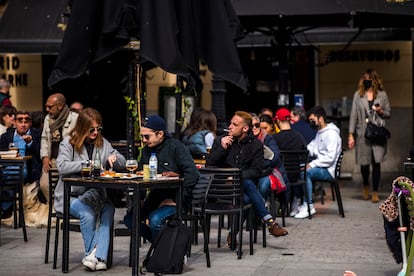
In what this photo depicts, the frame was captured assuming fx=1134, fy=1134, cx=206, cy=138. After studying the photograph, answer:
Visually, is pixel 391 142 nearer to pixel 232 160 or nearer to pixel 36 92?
pixel 36 92

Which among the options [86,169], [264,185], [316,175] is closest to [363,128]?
[316,175]

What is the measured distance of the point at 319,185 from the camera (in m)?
17.1

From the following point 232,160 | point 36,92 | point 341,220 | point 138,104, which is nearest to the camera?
point 232,160

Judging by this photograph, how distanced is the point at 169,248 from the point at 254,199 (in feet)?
7.05

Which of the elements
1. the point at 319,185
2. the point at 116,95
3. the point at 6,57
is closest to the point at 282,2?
the point at 319,185

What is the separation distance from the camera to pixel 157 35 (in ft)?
38.8

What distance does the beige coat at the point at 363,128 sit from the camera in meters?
16.8

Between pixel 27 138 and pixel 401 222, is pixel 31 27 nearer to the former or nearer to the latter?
pixel 27 138

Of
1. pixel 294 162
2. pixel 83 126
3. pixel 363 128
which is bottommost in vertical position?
pixel 294 162

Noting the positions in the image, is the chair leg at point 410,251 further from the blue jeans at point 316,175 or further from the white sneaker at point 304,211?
the blue jeans at point 316,175

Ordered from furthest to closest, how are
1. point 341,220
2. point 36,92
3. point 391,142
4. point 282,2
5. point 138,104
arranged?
point 36,92
point 391,142
point 282,2
point 341,220
point 138,104

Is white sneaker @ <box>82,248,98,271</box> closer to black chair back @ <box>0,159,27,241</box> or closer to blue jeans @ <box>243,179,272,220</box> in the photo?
blue jeans @ <box>243,179,272,220</box>

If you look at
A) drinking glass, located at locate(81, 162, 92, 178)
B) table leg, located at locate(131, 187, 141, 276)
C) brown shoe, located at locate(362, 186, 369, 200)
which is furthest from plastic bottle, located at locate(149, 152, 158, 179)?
brown shoe, located at locate(362, 186, 369, 200)

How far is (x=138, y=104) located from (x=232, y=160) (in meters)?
1.48
